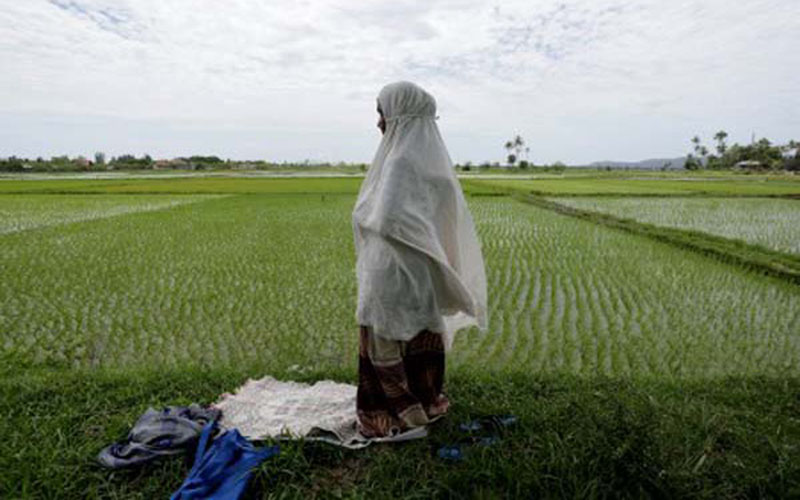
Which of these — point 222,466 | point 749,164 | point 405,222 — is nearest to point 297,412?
point 222,466

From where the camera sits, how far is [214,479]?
2008mm

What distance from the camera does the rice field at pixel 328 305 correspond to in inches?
152

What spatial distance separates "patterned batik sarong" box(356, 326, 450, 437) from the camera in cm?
228

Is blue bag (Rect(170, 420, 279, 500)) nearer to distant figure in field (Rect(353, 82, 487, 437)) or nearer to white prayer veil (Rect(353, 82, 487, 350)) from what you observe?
distant figure in field (Rect(353, 82, 487, 437))

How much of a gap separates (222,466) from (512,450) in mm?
1334

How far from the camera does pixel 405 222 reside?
210cm

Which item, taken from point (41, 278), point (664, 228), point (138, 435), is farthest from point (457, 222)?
point (664, 228)

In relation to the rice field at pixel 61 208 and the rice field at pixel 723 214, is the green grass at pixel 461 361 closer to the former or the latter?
the rice field at pixel 723 214

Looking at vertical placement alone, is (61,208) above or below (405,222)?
below

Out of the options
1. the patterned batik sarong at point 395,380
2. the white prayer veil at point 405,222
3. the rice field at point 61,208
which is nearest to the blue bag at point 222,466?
the patterned batik sarong at point 395,380

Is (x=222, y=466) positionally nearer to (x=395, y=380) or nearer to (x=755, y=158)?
(x=395, y=380)

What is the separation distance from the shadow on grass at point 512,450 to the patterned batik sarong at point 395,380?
0.39 feet

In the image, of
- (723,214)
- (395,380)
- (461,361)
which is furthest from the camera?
(723,214)

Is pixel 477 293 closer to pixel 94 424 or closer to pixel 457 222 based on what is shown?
pixel 457 222
